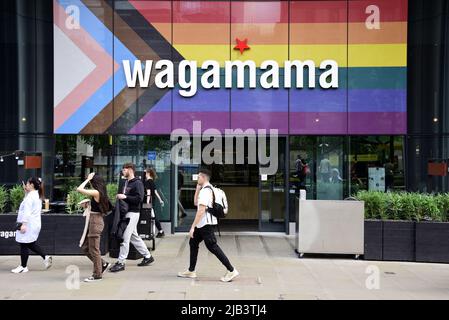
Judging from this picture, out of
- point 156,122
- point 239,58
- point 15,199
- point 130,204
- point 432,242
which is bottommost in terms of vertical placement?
point 432,242

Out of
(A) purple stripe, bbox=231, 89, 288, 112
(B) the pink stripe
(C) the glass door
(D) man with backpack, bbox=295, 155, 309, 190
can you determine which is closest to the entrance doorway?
(C) the glass door

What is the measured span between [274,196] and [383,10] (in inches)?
233

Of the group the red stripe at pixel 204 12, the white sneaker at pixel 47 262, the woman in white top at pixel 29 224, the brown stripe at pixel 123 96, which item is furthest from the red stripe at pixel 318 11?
the white sneaker at pixel 47 262

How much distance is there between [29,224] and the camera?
29.8ft

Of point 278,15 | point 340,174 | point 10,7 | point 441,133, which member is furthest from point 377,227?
point 10,7

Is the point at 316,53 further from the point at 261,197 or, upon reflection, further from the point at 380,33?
the point at 261,197

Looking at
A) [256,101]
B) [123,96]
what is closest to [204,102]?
[256,101]

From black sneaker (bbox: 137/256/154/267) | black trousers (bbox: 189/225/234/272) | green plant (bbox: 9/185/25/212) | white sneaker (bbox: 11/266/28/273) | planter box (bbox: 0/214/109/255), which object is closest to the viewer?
black trousers (bbox: 189/225/234/272)

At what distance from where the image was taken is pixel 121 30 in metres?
14.7

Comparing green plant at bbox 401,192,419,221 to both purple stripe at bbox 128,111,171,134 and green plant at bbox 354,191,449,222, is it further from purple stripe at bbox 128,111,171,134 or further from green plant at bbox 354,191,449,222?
purple stripe at bbox 128,111,171,134

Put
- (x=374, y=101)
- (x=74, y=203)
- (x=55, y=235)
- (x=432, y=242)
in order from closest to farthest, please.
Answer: (x=432, y=242)
(x=55, y=235)
(x=74, y=203)
(x=374, y=101)

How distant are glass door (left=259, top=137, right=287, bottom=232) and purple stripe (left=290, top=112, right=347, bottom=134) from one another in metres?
0.56

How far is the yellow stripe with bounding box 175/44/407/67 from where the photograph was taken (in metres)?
14.6

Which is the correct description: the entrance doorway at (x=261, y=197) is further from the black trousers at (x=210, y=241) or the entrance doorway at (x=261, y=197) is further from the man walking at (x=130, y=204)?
the black trousers at (x=210, y=241)
